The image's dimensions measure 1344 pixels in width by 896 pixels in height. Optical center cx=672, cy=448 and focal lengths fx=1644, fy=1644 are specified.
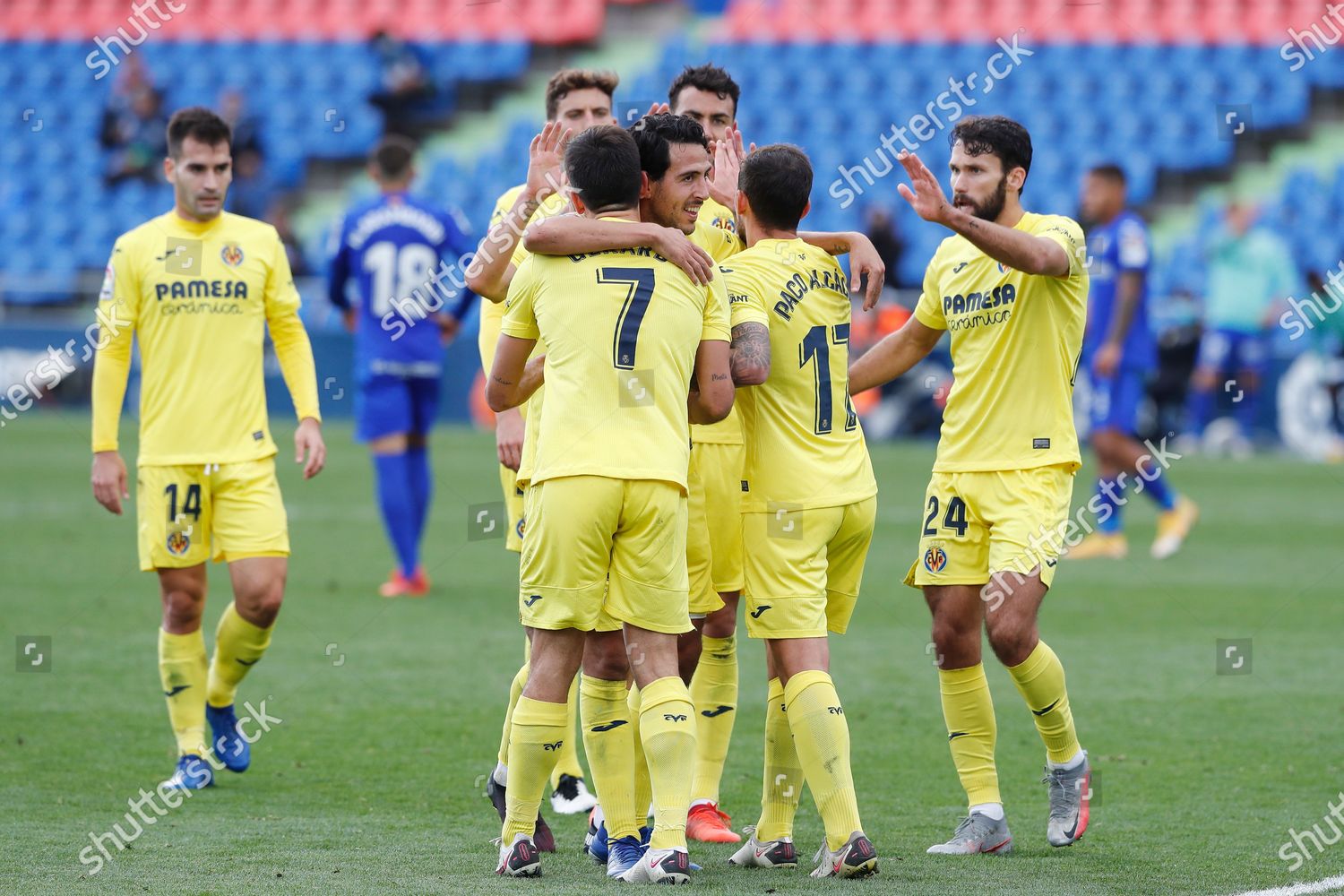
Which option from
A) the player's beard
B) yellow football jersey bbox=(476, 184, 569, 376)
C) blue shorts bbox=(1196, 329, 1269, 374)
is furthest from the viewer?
blue shorts bbox=(1196, 329, 1269, 374)

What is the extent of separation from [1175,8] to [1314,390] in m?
8.53

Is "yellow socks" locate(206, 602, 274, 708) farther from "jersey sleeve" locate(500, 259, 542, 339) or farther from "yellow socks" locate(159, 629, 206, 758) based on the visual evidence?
"jersey sleeve" locate(500, 259, 542, 339)

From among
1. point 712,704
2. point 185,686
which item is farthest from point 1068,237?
point 185,686

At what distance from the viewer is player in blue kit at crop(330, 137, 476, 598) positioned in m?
10.0

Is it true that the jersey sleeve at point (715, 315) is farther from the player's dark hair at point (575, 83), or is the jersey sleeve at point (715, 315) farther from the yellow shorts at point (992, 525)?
the player's dark hair at point (575, 83)

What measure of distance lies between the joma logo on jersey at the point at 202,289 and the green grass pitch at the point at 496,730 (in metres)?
1.73

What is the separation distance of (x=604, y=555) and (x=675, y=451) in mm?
343

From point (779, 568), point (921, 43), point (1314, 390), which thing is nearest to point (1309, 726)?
point (779, 568)

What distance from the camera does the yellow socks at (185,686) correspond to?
5.87m

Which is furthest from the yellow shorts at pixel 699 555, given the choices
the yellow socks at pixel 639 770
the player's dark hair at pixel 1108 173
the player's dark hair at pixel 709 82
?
the player's dark hair at pixel 1108 173

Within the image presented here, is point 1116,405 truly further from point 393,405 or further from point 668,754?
point 668,754

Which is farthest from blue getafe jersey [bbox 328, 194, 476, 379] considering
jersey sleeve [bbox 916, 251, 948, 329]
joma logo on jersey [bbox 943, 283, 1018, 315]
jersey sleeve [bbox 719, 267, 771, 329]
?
jersey sleeve [bbox 719, 267, 771, 329]

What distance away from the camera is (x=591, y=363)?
14.6 feet

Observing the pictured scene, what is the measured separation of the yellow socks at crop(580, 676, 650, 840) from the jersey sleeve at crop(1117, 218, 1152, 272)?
7167 mm
